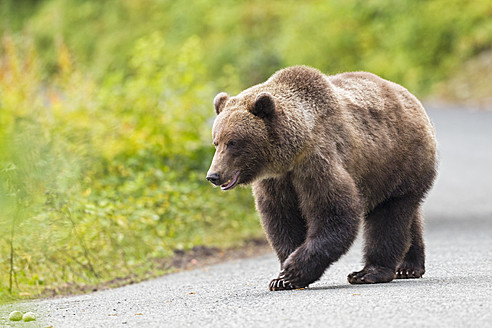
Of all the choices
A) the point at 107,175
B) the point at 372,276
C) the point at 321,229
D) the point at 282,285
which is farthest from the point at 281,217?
the point at 107,175

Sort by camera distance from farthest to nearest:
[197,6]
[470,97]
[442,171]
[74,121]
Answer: [197,6] → [470,97] → [442,171] → [74,121]

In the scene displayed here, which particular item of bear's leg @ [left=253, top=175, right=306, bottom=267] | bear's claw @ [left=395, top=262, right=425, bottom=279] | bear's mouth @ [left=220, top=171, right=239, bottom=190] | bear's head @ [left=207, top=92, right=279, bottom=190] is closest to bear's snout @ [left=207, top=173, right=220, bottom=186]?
bear's head @ [left=207, top=92, right=279, bottom=190]

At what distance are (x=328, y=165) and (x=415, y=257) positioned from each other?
1602 mm

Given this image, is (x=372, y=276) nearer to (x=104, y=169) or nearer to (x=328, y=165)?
(x=328, y=165)

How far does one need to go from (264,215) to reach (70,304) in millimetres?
1736

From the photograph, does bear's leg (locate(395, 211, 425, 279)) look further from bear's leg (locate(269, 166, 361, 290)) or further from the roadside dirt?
the roadside dirt

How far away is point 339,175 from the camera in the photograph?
268 inches

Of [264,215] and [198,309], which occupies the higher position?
[264,215]

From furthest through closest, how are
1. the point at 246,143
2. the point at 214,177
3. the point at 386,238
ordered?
the point at 386,238 → the point at 246,143 → the point at 214,177

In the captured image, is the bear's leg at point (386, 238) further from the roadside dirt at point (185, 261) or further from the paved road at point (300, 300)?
the roadside dirt at point (185, 261)

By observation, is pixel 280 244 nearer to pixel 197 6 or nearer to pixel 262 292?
pixel 262 292

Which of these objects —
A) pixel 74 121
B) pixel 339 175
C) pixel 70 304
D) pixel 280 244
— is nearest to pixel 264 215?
pixel 280 244

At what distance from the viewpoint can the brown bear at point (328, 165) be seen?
6.73 metres

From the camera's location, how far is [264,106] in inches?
264
